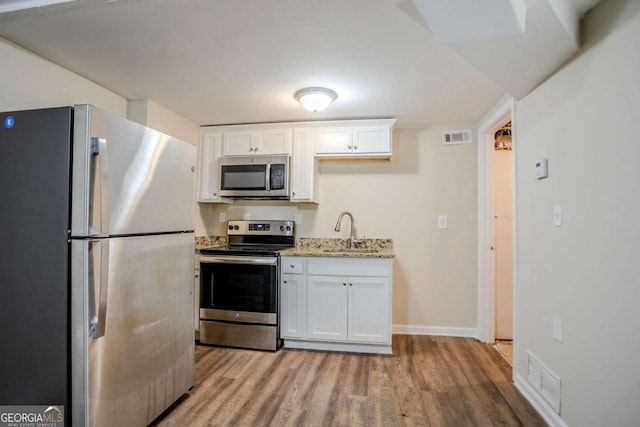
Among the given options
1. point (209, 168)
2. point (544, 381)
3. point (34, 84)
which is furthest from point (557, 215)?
point (34, 84)

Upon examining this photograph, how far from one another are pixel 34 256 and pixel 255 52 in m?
1.61

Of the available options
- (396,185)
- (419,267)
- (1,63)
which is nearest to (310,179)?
(396,185)

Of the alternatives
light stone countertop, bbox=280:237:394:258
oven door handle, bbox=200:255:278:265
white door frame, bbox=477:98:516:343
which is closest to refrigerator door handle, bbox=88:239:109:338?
oven door handle, bbox=200:255:278:265

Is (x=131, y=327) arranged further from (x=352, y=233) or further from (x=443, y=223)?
(x=443, y=223)

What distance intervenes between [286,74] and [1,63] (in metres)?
1.69

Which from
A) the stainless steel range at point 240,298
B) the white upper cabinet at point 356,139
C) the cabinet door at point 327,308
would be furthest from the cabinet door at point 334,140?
the cabinet door at point 327,308

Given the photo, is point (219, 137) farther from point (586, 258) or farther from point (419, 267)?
point (586, 258)

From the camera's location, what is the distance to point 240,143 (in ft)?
11.3

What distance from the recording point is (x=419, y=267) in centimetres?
343

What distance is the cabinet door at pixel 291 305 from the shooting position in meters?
2.96

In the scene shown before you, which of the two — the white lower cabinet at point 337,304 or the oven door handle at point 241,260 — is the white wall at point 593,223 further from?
the oven door handle at point 241,260

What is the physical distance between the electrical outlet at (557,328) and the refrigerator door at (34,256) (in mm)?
2518

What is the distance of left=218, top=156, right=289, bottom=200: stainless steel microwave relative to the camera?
3260 mm

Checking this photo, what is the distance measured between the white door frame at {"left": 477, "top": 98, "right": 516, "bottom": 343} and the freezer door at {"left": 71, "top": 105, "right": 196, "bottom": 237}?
2793 millimetres
